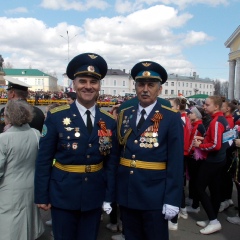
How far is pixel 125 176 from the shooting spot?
276cm

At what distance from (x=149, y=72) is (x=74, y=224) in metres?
1.58

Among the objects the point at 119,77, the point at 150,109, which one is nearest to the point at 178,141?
the point at 150,109

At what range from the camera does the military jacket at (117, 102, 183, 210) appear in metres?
2.63

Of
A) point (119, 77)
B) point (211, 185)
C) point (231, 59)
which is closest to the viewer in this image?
point (211, 185)

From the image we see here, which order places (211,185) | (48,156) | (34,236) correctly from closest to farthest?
(48,156) < (34,236) < (211,185)

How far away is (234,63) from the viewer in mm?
50469

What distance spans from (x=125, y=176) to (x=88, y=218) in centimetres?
52

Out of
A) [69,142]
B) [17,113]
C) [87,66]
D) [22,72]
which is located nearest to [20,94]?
[17,113]

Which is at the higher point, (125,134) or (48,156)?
(125,134)

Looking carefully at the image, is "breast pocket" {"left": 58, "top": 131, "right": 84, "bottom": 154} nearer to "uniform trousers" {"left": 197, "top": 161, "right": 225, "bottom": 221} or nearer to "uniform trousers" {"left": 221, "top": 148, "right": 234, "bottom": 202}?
"uniform trousers" {"left": 197, "top": 161, "right": 225, "bottom": 221}

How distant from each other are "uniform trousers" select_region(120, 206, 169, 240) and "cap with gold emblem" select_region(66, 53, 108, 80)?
1.32m

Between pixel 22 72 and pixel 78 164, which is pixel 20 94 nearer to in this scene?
pixel 78 164

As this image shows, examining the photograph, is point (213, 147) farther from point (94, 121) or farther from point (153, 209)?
point (94, 121)

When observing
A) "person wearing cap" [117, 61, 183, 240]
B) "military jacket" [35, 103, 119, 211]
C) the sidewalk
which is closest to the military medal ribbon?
"person wearing cap" [117, 61, 183, 240]
